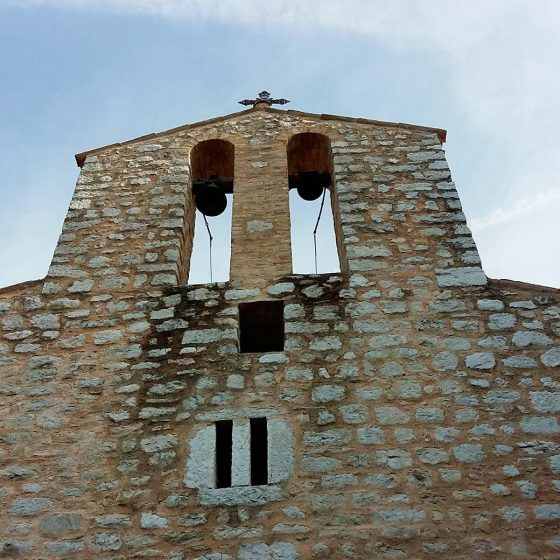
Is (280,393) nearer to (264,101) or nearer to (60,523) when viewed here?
(60,523)

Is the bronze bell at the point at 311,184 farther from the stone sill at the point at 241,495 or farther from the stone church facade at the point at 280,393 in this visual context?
the stone sill at the point at 241,495

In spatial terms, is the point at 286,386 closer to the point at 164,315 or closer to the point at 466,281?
the point at 164,315

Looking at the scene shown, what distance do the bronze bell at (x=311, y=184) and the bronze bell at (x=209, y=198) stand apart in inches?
31.7

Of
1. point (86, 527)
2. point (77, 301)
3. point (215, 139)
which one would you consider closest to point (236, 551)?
point (86, 527)

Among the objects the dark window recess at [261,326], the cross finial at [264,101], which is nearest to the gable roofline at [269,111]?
the cross finial at [264,101]

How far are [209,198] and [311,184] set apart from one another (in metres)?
1.06

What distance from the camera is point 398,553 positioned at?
390 cm

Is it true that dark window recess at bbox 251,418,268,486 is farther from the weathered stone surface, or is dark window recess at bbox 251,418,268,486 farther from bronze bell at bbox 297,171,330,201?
bronze bell at bbox 297,171,330,201

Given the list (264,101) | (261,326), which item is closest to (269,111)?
(264,101)

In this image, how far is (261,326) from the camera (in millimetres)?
5441

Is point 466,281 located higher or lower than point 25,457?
higher

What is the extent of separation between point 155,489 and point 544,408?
2.52m

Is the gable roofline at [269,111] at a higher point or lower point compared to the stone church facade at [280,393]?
higher

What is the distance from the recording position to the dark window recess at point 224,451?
14.5 feet
